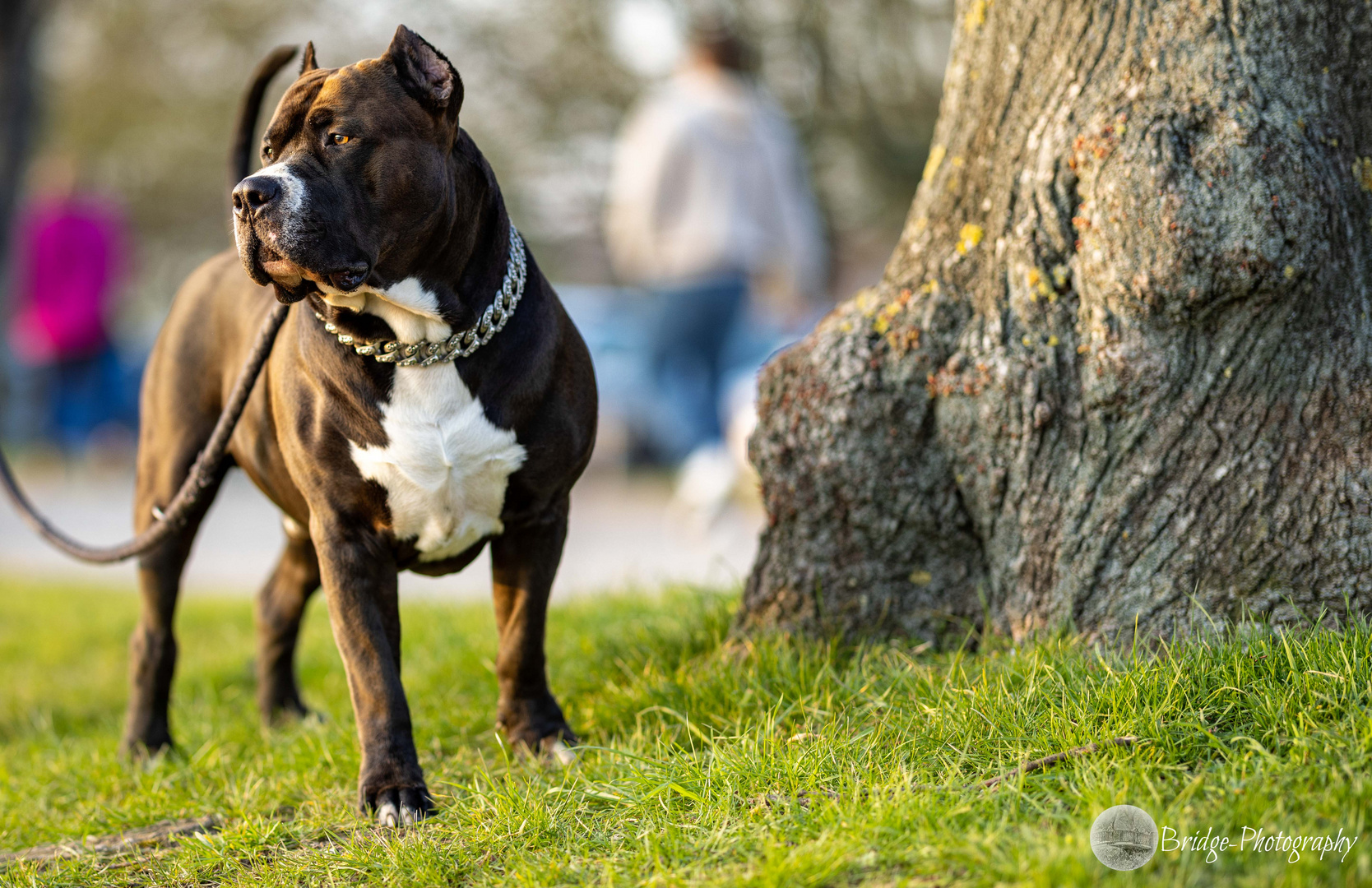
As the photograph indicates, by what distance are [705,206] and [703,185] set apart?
0.13 meters

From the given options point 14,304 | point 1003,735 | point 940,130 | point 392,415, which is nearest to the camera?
point 1003,735

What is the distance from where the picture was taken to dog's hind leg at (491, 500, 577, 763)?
3162 mm

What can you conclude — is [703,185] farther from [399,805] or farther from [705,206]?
[399,805]

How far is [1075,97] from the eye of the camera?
3.13 m

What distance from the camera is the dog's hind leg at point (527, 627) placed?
316 cm

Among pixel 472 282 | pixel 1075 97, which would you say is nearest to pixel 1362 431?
pixel 1075 97

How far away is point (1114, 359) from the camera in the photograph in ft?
9.86

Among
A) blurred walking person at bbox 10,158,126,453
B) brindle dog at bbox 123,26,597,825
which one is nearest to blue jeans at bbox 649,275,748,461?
brindle dog at bbox 123,26,597,825

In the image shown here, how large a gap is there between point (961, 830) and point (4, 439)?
56.3ft

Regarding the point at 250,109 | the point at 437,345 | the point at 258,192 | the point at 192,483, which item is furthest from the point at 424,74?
the point at 192,483

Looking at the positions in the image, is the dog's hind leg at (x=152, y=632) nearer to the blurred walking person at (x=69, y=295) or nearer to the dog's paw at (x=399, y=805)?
the dog's paw at (x=399, y=805)

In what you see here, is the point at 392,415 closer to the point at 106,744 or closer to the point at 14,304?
the point at 106,744

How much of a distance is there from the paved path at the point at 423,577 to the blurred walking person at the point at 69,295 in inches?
35.8
